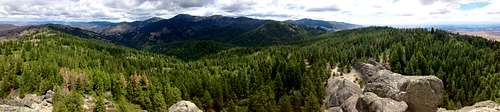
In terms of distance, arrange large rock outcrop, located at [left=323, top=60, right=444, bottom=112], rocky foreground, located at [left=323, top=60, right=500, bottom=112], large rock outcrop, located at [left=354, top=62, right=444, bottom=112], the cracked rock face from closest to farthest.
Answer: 1. large rock outcrop, located at [left=323, top=60, right=444, bottom=112]
2. rocky foreground, located at [left=323, top=60, right=500, bottom=112]
3. large rock outcrop, located at [left=354, top=62, right=444, bottom=112]
4. the cracked rock face

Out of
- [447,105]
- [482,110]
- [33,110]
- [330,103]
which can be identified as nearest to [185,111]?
[33,110]

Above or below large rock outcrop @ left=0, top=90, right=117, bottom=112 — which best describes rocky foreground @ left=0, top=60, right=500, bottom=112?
above

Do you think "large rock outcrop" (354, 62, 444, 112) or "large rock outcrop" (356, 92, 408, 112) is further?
"large rock outcrop" (354, 62, 444, 112)

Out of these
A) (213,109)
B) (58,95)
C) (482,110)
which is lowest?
(213,109)

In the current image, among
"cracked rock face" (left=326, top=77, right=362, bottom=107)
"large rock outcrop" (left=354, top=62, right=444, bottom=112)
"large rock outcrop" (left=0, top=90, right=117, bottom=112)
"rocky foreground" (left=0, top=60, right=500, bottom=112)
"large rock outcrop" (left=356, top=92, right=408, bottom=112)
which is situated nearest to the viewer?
"large rock outcrop" (left=356, top=92, right=408, bottom=112)

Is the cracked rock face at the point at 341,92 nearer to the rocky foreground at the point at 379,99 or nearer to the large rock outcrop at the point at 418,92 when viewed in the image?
the rocky foreground at the point at 379,99

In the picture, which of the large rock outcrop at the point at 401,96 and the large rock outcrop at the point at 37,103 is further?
the large rock outcrop at the point at 37,103

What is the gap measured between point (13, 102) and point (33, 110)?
14.6 m

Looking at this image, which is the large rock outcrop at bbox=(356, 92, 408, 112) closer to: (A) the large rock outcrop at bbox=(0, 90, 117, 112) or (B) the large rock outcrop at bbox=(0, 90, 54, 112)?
(A) the large rock outcrop at bbox=(0, 90, 117, 112)

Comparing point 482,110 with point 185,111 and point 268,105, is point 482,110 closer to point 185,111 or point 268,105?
point 185,111

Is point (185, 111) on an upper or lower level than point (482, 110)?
lower

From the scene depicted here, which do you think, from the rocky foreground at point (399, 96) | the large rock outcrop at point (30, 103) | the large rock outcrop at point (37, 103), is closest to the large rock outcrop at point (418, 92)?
the rocky foreground at point (399, 96)

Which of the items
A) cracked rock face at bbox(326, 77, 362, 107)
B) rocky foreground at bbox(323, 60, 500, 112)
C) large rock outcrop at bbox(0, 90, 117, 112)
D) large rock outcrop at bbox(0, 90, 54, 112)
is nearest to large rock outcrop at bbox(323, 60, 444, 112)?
rocky foreground at bbox(323, 60, 500, 112)

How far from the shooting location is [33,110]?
468 feet
